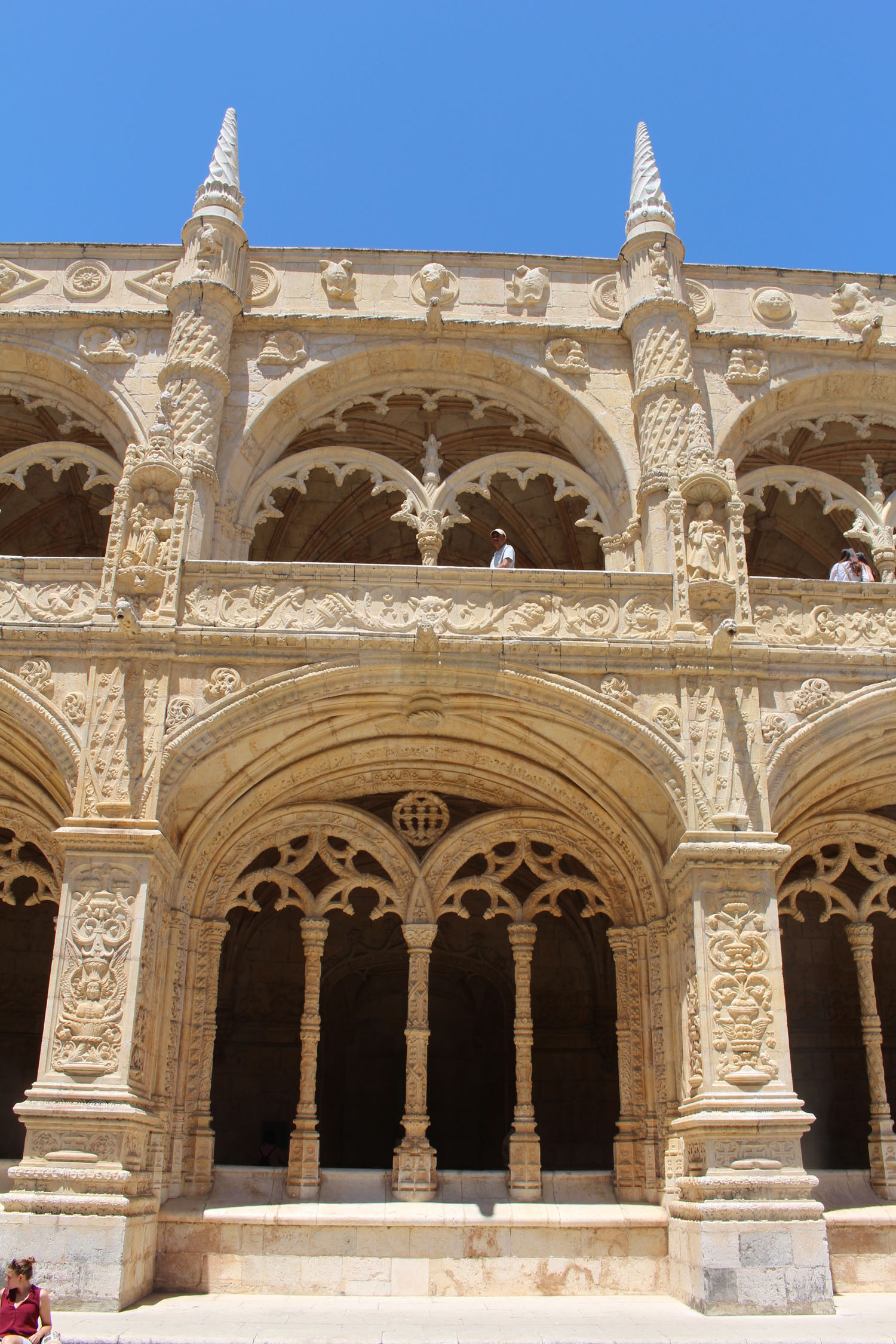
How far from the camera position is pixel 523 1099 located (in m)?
9.77

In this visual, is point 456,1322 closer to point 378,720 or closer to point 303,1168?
point 303,1168

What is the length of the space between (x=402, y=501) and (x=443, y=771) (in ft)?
17.2

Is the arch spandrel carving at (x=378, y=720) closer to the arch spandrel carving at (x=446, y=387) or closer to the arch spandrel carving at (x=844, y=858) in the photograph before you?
the arch spandrel carving at (x=844, y=858)

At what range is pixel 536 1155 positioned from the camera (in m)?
9.48

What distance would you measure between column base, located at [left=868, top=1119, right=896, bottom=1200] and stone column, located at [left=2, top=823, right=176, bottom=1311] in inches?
229

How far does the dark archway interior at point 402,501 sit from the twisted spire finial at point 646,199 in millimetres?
2501

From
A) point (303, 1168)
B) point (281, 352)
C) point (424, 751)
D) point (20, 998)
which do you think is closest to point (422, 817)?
point (424, 751)

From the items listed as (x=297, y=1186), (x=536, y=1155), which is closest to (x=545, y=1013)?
(x=536, y=1155)

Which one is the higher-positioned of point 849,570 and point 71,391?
point 71,391

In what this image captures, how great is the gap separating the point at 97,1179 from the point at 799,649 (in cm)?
650

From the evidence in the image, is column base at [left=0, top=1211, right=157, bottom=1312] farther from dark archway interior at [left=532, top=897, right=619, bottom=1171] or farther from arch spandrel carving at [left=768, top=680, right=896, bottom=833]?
dark archway interior at [left=532, top=897, right=619, bottom=1171]

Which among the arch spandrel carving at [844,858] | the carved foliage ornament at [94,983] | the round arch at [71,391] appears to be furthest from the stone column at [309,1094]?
the round arch at [71,391]

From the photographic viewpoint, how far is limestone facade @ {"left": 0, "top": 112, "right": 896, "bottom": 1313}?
8.36 m

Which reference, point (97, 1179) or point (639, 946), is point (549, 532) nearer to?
point (639, 946)
